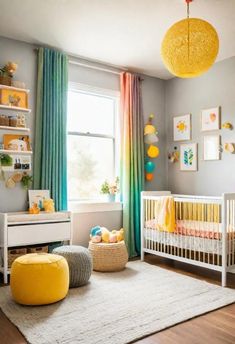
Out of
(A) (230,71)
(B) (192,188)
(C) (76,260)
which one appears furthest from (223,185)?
(C) (76,260)

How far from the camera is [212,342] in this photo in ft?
5.98

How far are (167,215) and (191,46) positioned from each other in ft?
5.58

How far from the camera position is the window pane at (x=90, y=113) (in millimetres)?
3820

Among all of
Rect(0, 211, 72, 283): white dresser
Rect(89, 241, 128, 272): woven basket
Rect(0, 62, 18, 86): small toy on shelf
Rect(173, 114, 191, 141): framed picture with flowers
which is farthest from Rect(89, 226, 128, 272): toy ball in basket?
Rect(0, 62, 18, 86): small toy on shelf

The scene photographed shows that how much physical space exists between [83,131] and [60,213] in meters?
1.15

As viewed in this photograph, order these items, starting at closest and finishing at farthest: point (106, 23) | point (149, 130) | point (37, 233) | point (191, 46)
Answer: point (191, 46), point (106, 23), point (37, 233), point (149, 130)

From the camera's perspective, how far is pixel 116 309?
7.41 feet

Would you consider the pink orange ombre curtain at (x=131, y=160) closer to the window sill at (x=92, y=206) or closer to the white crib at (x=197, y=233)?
the window sill at (x=92, y=206)

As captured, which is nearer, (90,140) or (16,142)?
(16,142)

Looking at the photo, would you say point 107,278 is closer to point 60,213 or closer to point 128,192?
point 60,213

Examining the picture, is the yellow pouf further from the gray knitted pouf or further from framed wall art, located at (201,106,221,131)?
framed wall art, located at (201,106,221,131)

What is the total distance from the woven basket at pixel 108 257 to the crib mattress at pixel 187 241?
0.46m

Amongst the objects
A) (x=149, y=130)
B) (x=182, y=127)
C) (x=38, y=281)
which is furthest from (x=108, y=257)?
(x=182, y=127)

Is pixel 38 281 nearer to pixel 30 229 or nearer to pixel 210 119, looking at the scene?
pixel 30 229
